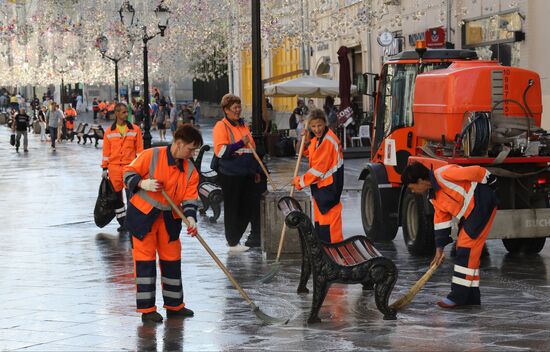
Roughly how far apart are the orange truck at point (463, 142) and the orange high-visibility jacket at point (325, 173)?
1477 millimetres

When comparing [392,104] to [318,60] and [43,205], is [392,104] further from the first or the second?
[318,60]

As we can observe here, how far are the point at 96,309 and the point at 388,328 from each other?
2.57 m

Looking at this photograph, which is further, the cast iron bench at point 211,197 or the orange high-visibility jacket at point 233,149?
the cast iron bench at point 211,197

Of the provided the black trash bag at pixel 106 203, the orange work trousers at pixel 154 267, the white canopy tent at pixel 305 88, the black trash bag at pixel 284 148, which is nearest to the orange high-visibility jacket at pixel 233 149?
the black trash bag at pixel 106 203

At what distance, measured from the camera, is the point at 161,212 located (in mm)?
10234

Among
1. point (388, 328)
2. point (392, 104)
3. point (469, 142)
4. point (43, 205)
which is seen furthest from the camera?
point (43, 205)

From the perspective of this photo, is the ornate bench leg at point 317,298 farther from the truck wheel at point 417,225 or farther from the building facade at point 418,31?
the building facade at point 418,31

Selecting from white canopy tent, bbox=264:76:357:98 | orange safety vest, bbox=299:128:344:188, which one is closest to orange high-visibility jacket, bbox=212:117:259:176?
orange safety vest, bbox=299:128:344:188

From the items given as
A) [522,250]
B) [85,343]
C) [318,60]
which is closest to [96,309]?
[85,343]

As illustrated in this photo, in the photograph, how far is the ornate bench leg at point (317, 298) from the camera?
9891mm

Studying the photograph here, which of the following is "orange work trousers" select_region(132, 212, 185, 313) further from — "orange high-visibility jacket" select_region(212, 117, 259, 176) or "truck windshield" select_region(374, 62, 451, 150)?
"truck windshield" select_region(374, 62, 451, 150)

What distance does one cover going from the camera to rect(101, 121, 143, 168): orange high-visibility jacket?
1720 centimetres

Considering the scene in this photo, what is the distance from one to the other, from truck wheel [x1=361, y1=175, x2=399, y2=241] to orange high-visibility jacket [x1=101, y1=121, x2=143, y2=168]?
3.15 meters

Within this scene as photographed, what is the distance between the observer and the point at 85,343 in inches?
361
